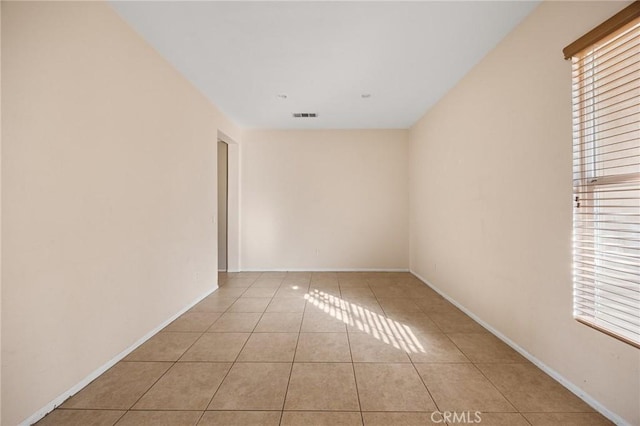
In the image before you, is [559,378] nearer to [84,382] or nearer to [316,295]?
[316,295]

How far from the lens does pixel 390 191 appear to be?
5.49 m

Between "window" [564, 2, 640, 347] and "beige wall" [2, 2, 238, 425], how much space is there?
353cm

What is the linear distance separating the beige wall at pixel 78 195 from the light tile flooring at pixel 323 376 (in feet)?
1.21

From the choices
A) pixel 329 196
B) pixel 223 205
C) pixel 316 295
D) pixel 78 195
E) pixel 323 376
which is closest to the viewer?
pixel 78 195

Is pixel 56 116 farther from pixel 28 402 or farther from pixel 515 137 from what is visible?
pixel 515 137

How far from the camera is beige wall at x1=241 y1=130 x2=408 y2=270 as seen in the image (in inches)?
216

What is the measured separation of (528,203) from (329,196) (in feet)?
11.9

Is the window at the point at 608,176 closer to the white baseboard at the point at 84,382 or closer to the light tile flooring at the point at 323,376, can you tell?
the light tile flooring at the point at 323,376

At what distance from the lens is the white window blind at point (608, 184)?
1.54 metres

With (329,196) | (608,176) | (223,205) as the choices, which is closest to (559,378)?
(608,176)

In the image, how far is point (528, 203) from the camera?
7.39ft

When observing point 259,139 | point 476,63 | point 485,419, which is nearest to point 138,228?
point 485,419

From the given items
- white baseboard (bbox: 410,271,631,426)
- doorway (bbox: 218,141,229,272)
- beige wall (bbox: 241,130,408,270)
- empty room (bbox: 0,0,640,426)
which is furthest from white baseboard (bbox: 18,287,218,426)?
white baseboard (bbox: 410,271,631,426)

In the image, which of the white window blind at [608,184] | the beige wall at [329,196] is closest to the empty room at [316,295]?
the white window blind at [608,184]
